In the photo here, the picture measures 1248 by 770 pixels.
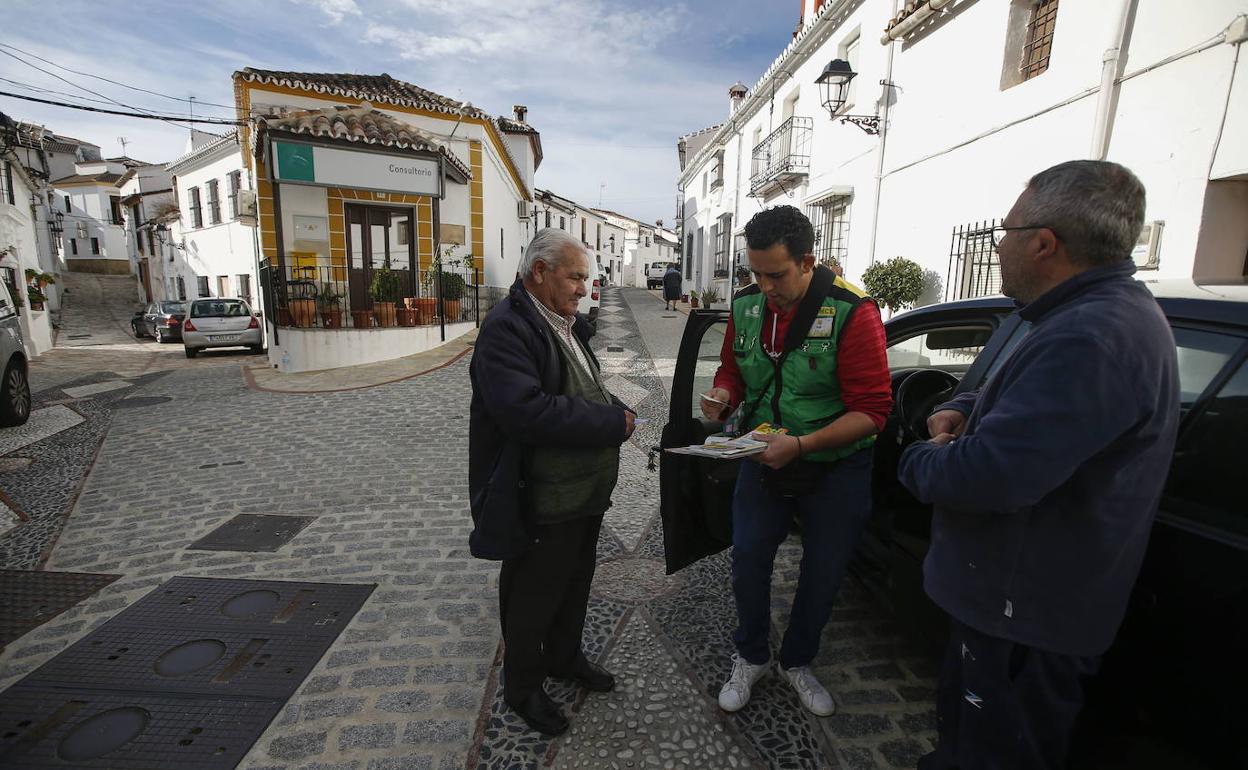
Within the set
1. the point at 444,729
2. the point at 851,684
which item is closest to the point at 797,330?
the point at 851,684

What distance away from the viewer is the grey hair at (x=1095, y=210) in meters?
1.28

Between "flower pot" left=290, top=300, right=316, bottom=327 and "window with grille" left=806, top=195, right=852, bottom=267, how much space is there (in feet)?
31.7

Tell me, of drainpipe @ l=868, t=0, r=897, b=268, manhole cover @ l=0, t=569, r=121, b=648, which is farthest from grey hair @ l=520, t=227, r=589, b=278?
drainpipe @ l=868, t=0, r=897, b=268

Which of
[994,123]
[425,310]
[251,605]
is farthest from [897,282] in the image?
[425,310]

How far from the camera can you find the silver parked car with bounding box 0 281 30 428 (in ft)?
21.7

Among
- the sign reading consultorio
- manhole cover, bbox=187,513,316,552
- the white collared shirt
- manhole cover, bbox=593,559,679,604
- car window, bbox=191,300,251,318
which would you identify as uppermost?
the sign reading consultorio

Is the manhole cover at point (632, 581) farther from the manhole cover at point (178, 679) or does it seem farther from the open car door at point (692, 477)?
the manhole cover at point (178, 679)

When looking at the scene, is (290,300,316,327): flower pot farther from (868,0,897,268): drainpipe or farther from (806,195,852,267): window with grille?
(868,0,897,268): drainpipe

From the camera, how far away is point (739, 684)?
2410mm

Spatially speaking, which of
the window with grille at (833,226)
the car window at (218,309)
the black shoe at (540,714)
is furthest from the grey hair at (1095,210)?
the car window at (218,309)

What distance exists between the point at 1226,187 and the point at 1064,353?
18.7 ft

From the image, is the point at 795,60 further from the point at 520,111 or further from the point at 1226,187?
the point at 520,111

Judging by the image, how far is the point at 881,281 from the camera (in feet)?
29.1

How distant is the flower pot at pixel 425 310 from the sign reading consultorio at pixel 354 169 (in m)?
2.19
